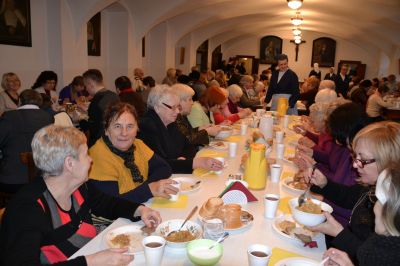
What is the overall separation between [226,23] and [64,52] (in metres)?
8.94

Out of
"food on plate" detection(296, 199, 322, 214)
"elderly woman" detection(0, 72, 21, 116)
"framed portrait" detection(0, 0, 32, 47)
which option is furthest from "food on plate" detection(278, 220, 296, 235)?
"framed portrait" detection(0, 0, 32, 47)

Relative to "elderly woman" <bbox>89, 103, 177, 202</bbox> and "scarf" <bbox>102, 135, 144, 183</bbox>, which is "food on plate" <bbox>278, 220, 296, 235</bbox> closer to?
"elderly woman" <bbox>89, 103, 177, 202</bbox>

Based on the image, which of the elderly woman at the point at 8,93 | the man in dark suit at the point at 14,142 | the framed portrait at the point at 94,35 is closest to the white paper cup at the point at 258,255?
the man in dark suit at the point at 14,142

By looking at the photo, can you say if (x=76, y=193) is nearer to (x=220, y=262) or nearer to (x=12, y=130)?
(x=220, y=262)

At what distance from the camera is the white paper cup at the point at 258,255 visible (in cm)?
133

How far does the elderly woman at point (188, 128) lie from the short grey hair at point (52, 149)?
1.94 metres

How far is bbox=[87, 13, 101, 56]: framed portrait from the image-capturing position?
8.29 meters

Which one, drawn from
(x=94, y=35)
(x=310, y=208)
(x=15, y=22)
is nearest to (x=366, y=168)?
(x=310, y=208)

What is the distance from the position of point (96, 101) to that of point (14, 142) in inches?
A: 59.6

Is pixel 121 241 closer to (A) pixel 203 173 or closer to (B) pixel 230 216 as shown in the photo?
(B) pixel 230 216

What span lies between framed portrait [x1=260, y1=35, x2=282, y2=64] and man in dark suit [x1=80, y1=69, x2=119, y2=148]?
16815 millimetres

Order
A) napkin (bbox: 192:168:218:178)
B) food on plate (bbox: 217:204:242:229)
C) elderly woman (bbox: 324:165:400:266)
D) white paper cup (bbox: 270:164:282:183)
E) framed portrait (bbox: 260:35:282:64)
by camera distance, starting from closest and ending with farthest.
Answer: elderly woman (bbox: 324:165:400:266) → food on plate (bbox: 217:204:242:229) → white paper cup (bbox: 270:164:282:183) → napkin (bbox: 192:168:218:178) → framed portrait (bbox: 260:35:282:64)

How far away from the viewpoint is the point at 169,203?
214cm

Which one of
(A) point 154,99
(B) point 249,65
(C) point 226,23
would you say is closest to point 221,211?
(A) point 154,99
